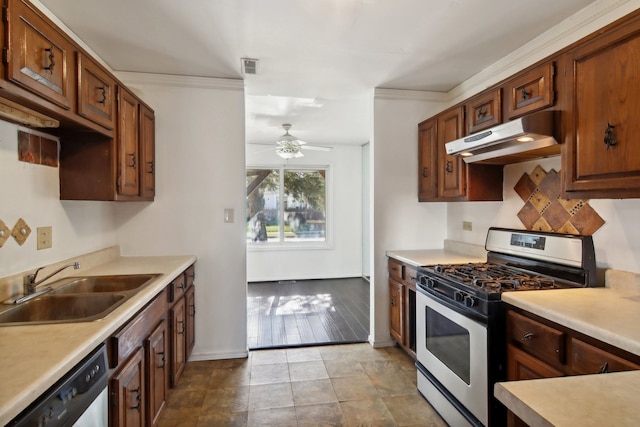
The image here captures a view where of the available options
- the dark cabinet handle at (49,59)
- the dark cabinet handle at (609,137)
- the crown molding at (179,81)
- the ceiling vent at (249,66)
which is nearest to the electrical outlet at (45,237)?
the dark cabinet handle at (49,59)

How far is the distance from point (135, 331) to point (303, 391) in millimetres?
1326

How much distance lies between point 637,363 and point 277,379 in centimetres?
212

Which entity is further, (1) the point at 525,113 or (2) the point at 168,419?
(2) the point at 168,419

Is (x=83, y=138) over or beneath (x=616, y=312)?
over

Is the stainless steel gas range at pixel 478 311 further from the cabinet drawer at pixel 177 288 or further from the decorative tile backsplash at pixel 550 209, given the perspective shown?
the cabinet drawer at pixel 177 288

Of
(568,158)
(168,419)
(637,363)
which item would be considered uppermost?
(568,158)

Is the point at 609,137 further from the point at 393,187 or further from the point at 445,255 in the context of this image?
the point at 393,187

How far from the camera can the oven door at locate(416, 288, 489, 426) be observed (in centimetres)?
170

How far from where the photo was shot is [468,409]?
1.78m

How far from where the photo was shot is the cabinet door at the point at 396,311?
282 centimetres

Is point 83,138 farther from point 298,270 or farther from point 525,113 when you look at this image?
point 298,270

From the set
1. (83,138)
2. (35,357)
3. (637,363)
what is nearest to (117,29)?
(83,138)

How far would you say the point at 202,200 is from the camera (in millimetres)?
2826

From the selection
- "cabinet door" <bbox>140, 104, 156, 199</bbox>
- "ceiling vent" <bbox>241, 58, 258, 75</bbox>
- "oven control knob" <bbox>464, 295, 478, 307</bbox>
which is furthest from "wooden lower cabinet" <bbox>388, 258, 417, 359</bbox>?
"cabinet door" <bbox>140, 104, 156, 199</bbox>
